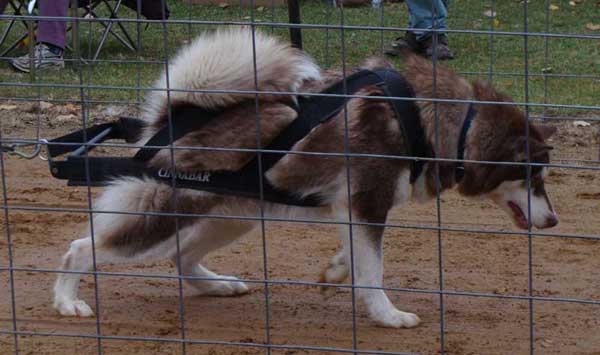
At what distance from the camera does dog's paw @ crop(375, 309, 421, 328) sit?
13.3 ft

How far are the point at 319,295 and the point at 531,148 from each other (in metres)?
1.11

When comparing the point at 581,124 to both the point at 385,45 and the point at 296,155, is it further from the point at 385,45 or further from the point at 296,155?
the point at 296,155

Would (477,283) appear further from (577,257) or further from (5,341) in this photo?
(5,341)

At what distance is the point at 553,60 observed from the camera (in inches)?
328

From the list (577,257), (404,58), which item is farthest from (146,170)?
(577,257)

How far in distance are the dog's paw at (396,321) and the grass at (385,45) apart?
2.02m

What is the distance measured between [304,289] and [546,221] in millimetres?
1069

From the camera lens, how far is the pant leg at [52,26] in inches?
320

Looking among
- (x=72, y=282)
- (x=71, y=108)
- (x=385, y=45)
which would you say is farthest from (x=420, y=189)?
(x=385, y=45)

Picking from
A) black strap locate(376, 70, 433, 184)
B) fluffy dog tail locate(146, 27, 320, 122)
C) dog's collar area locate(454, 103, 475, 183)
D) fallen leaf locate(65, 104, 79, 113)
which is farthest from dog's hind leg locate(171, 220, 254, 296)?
fallen leaf locate(65, 104, 79, 113)

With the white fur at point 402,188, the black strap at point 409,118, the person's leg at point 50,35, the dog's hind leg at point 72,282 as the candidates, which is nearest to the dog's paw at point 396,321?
the white fur at point 402,188

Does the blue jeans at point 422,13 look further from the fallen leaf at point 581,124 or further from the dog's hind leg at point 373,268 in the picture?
the dog's hind leg at point 373,268

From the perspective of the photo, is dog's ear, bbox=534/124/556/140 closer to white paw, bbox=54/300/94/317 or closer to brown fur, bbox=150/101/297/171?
brown fur, bbox=150/101/297/171

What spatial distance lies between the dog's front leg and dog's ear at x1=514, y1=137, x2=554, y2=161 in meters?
0.59
